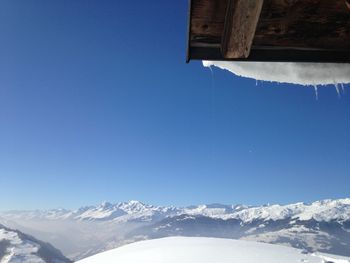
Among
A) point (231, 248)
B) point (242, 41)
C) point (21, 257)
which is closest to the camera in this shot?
point (242, 41)

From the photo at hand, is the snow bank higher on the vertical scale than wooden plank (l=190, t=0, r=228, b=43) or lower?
lower

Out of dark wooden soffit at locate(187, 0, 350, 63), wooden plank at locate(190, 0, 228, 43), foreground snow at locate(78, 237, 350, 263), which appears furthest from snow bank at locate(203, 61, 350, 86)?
foreground snow at locate(78, 237, 350, 263)

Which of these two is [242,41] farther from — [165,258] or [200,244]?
[200,244]

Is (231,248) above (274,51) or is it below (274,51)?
below

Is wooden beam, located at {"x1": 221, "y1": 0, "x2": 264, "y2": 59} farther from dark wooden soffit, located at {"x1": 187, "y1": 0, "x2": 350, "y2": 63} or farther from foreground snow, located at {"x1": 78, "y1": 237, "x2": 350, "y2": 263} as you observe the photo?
foreground snow, located at {"x1": 78, "y1": 237, "x2": 350, "y2": 263}

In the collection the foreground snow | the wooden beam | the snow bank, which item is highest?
the wooden beam

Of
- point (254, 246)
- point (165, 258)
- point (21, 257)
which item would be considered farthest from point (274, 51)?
point (21, 257)

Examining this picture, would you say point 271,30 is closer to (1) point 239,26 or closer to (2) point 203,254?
(1) point 239,26

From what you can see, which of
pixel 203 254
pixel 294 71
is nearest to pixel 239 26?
pixel 294 71

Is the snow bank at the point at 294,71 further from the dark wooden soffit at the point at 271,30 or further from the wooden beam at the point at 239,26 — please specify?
the wooden beam at the point at 239,26
